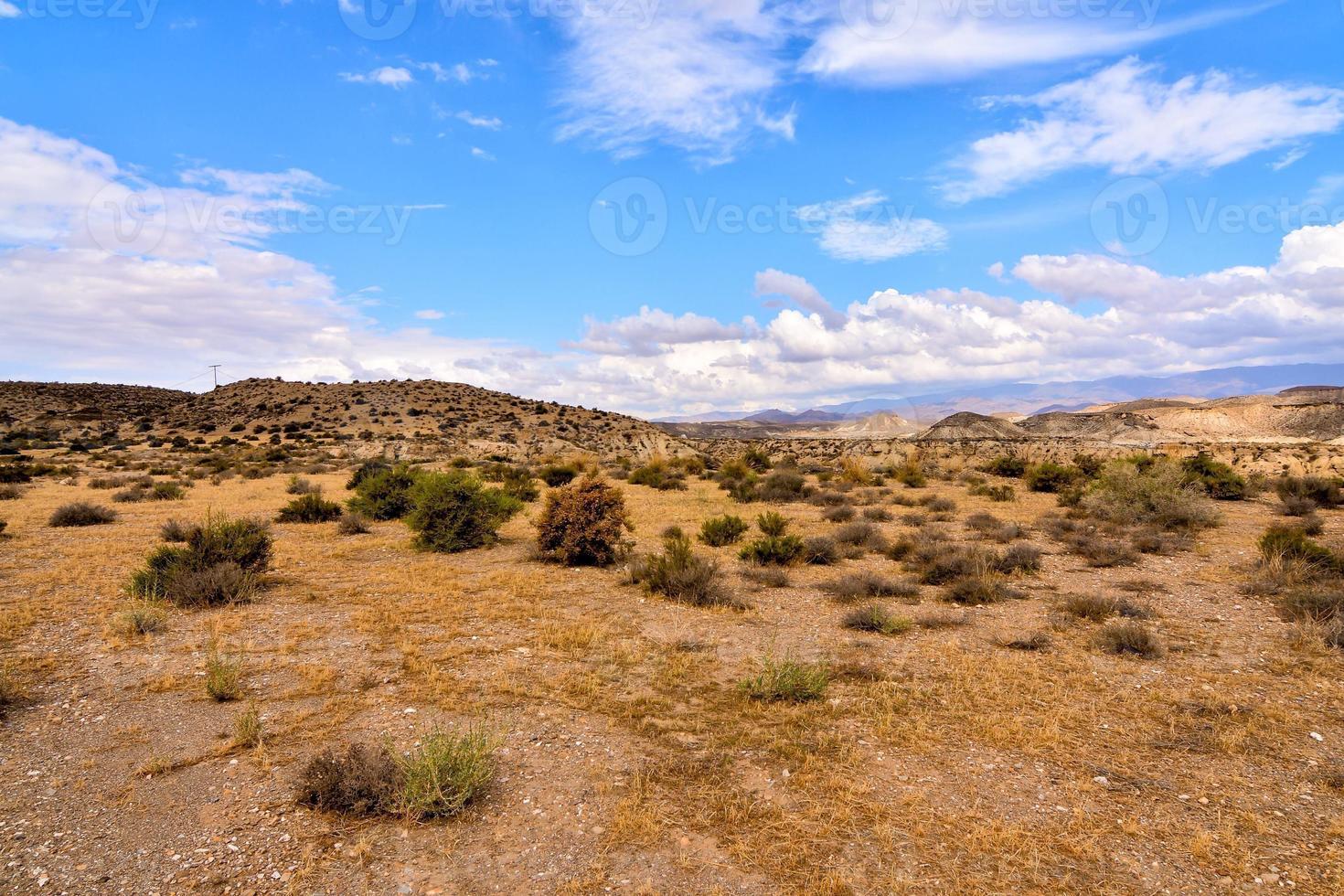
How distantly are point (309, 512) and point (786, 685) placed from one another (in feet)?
48.6

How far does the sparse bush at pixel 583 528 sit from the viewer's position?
42.5 ft

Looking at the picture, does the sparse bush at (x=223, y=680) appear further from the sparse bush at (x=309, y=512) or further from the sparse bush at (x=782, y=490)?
the sparse bush at (x=782, y=490)

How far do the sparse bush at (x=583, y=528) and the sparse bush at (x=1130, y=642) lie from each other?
7973 millimetres

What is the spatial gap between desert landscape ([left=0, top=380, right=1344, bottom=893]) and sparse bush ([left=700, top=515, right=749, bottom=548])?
2.3 inches

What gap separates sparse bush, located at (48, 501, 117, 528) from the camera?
615 inches

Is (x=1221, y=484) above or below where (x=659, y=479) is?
below

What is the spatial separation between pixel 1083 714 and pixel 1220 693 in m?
1.64

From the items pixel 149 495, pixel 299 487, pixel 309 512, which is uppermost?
pixel 149 495

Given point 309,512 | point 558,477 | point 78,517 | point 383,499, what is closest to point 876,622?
Answer: point 383,499

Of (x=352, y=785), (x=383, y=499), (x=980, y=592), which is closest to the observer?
(x=352, y=785)

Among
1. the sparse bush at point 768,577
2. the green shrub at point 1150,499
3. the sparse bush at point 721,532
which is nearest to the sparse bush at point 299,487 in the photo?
the sparse bush at point 721,532

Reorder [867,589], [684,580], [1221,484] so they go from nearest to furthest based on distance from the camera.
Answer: [684,580]
[867,589]
[1221,484]

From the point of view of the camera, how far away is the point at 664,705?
6559 mm

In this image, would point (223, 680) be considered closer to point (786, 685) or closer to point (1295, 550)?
point (786, 685)
